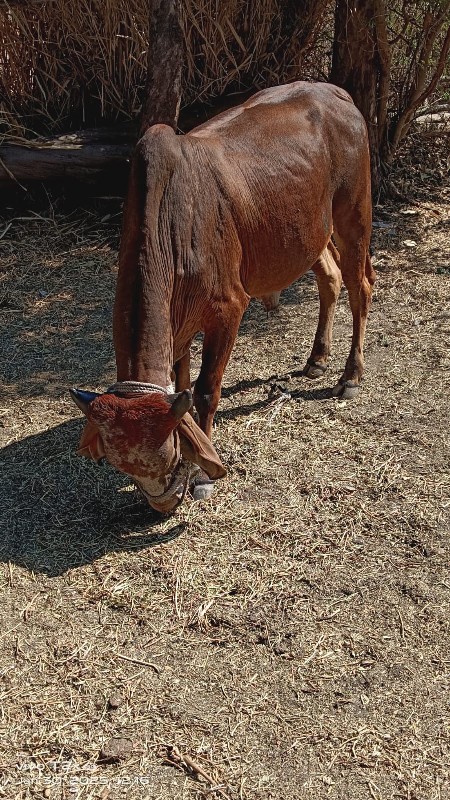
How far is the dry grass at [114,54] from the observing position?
8.12m

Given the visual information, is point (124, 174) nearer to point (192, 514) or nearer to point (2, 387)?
point (2, 387)

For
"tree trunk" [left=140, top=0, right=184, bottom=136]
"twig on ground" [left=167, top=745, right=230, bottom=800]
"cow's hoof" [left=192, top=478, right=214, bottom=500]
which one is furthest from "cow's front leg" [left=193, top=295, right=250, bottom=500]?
"tree trunk" [left=140, top=0, right=184, bottom=136]

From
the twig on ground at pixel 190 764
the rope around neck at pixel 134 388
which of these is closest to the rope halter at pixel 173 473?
the rope around neck at pixel 134 388

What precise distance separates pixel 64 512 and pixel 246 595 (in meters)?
1.15

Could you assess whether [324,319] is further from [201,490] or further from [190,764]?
[190,764]

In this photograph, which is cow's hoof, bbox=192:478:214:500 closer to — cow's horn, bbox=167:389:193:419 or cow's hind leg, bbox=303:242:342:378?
cow's horn, bbox=167:389:193:419

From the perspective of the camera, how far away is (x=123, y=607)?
420 centimetres

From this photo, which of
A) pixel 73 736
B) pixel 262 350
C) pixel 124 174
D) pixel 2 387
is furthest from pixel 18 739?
pixel 124 174

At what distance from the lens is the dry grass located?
26.7 ft

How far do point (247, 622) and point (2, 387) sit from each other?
276 cm

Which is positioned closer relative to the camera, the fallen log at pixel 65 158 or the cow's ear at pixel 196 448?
the cow's ear at pixel 196 448

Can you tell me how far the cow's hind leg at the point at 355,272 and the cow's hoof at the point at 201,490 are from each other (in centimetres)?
137

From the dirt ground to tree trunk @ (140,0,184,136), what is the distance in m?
2.10

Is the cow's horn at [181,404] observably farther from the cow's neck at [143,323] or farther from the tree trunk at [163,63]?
the tree trunk at [163,63]
